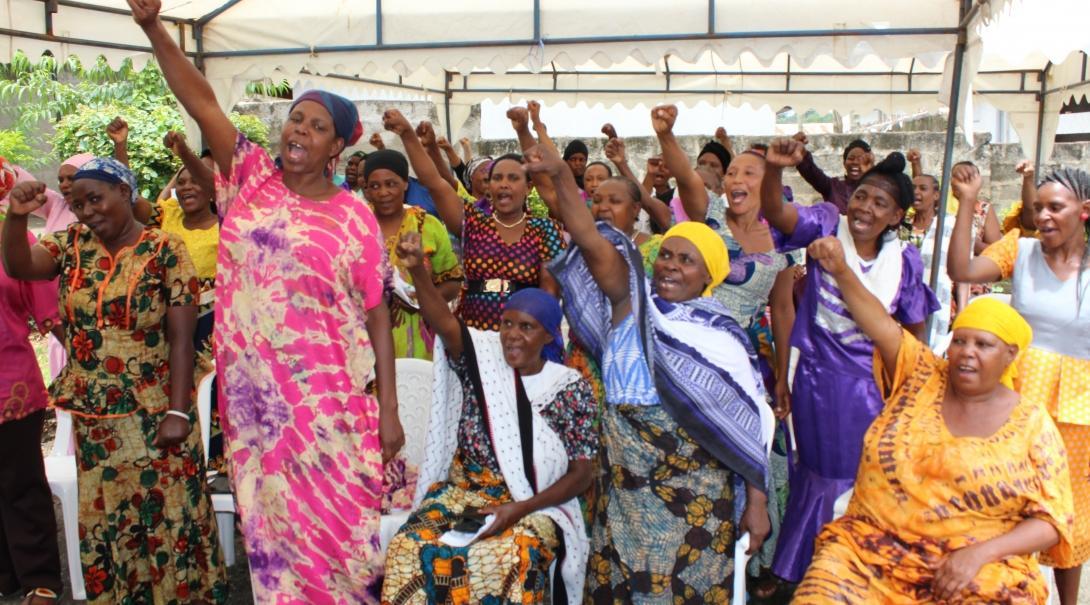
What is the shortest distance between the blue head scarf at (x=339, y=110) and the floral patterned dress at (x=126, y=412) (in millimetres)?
931

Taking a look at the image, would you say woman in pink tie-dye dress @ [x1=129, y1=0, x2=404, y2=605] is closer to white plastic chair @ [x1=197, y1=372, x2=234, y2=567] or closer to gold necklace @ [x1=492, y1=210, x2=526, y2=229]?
white plastic chair @ [x1=197, y1=372, x2=234, y2=567]

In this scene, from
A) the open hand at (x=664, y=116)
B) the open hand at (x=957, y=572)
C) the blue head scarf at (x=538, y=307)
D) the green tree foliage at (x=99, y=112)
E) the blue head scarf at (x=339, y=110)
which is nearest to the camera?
the open hand at (x=957, y=572)

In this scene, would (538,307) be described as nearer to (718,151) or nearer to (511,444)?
(511,444)

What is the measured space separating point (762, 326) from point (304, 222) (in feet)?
7.37

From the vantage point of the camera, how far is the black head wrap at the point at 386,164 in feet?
14.6

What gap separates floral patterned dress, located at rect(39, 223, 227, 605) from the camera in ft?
10.6

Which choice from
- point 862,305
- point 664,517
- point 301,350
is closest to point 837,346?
point 862,305

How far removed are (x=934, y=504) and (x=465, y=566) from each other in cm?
149

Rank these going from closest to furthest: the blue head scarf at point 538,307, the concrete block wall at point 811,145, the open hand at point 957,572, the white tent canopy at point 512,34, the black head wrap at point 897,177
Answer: the open hand at point 957,572
the blue head scarf at point 538,307
the black head wrap at point 897,177
the white tent canopy at point 512,34
the concrete block wall at point 811,145

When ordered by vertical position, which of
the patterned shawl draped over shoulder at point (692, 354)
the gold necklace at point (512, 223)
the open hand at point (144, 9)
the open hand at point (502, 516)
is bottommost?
the open hand at point (502, 516)

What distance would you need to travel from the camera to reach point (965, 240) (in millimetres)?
3514

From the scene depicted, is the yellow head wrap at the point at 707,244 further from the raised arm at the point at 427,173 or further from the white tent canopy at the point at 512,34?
the white tent canopy at the point at 512,34

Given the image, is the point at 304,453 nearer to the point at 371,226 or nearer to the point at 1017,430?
the point at 371,226

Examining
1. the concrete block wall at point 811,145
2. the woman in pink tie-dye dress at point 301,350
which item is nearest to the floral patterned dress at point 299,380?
the woman in pink tie-dye dress at point 301,350
